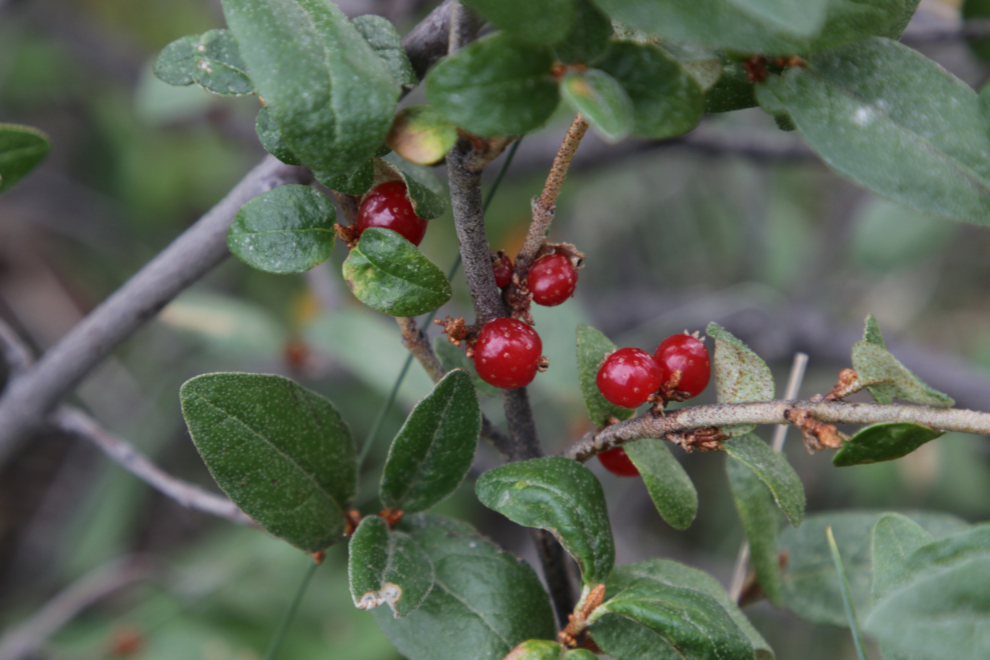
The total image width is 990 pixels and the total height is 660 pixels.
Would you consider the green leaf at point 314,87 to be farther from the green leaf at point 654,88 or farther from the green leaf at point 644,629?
the green leaf at point 644,629

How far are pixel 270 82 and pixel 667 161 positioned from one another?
2.27 metres

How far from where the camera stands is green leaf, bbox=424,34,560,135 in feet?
1.39

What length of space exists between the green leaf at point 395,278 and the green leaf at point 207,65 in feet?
0.58

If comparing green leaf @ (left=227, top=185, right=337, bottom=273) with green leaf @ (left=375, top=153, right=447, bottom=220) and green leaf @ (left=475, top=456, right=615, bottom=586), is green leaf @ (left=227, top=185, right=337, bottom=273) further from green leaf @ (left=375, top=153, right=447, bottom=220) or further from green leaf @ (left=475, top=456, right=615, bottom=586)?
green leaf @ (left=475, top=456, right=615, bottom=586)

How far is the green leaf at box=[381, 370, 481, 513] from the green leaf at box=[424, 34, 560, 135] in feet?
0.86

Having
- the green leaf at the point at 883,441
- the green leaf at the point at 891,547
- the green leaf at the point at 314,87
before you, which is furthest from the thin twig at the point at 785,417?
the green leaf at the point at 314,87

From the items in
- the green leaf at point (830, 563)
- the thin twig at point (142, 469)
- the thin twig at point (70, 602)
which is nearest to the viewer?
the green leaf at point (830, 563)

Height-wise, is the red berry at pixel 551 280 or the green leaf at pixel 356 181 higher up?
the green leaf at pixel 356 181

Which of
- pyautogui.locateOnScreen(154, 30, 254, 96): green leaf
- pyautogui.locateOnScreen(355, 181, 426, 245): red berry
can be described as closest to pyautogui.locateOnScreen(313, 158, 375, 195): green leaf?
pyautogui.locateOnScreen(355, 181, 426, 245): red berry

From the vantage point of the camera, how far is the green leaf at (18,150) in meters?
0.81

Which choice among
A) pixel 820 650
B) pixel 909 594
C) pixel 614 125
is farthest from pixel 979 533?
pixel 820 650

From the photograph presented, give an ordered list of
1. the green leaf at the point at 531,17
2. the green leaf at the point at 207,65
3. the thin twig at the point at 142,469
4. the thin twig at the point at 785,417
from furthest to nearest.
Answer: the thin twig at the point at 142,469 → the green leaf at the point at 207,65 → the thin twig at the point at 785,417 → the green leaf at the point at 531,17

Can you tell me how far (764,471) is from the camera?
1.83 ft

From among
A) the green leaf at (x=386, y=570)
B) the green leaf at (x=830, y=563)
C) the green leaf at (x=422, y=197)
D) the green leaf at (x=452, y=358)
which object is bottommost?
the green leaf at (x=830, y=563)
